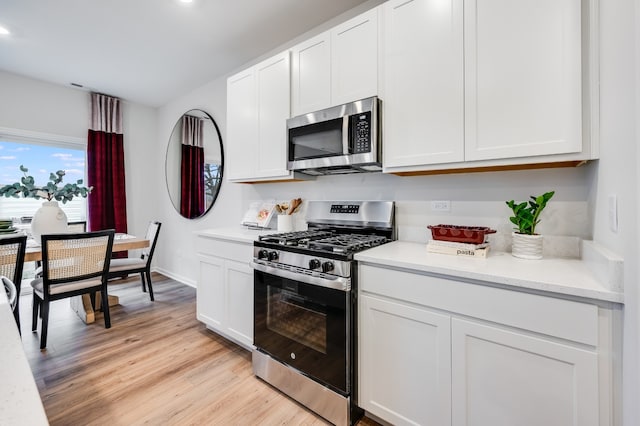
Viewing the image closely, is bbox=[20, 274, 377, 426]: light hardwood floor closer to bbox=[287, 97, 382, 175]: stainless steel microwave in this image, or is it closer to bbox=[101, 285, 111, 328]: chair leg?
bbox=[101, 285, 111, 328]: chair leg

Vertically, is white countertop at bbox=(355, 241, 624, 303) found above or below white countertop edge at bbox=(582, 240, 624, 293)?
below

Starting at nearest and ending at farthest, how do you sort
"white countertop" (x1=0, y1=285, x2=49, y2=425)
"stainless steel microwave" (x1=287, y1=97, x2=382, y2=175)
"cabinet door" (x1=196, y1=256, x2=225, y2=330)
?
"white countertop" (x1=0, y1=285, x2=49, y2=425)
"stainless steel microwave" (x1=287, y1=97, x2=382, y2=175)
"cabinet door" (x1=196, y1=256, x2=225, y2=330)

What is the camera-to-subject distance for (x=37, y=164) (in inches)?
151

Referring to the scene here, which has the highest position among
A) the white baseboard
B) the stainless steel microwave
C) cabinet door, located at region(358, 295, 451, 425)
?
the stainless steel microwave

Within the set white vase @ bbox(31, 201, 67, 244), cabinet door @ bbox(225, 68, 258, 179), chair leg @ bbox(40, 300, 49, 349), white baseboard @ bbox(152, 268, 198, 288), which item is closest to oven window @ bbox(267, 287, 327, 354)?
cabinet door @ bbox(225, 68, 258, 179)

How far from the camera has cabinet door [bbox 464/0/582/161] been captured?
1257 millimetres

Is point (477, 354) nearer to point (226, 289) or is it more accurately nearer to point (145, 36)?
point (226, 289)

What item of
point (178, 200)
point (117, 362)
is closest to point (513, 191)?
point (117, 362)

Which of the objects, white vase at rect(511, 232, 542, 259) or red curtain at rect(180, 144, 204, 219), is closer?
white vase at rect(511, 232, 542, 259)

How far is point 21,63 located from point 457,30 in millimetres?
4346

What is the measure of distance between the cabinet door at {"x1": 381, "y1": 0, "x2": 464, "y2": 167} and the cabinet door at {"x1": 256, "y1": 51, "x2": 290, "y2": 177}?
0.85m

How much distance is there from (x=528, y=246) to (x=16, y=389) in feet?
5.85

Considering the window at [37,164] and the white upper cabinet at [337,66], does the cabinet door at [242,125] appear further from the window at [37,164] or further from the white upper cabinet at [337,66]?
the window at [37,164]

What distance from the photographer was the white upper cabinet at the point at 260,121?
2330 millimetres
